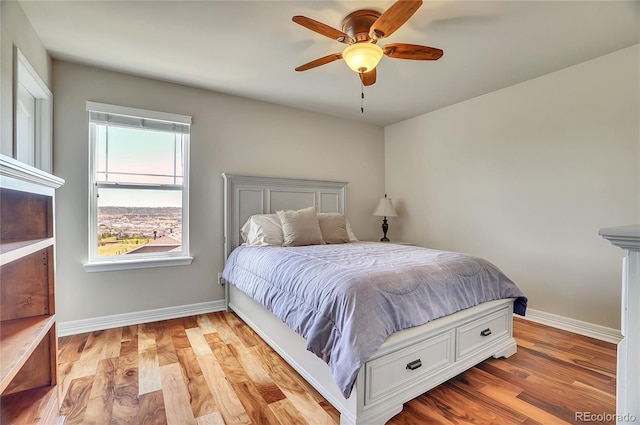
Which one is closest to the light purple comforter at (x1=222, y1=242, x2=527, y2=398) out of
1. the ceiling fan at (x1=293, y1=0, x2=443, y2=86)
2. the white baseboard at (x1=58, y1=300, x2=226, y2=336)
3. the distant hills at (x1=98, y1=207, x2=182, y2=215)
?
the white baseboard at (x1=58, y1=300, x2=226, y2=336)

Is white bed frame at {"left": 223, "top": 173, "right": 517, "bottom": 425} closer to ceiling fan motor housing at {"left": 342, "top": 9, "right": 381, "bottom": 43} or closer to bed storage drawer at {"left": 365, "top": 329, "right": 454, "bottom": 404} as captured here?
bed storage drawer at {"left": 365, "top": 329, "right": 454, "bottom": 404}

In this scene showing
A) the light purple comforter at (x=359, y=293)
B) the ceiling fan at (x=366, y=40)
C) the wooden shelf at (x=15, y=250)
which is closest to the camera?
the wooden shelf at (x=15, y=250)

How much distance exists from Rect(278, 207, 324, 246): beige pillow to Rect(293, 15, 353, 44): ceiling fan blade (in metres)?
1.76

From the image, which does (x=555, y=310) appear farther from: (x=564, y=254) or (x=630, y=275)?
(x=630, y=275)

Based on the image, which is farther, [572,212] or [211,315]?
[211,315]

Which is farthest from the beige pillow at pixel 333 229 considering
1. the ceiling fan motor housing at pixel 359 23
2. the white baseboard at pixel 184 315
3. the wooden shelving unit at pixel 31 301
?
the wooden shelving unit at pixel 31 301

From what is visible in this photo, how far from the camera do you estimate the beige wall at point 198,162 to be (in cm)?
271

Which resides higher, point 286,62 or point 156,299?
point 286,62

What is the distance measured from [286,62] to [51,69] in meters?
2.03

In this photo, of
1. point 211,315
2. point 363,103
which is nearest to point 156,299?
point 211,315

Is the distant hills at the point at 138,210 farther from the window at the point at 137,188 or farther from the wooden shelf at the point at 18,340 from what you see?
the wooden shelf at the point at 18,340

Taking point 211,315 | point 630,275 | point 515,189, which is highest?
point 515,189

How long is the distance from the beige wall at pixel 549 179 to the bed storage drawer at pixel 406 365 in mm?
1746

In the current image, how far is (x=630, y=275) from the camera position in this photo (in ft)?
1.70
